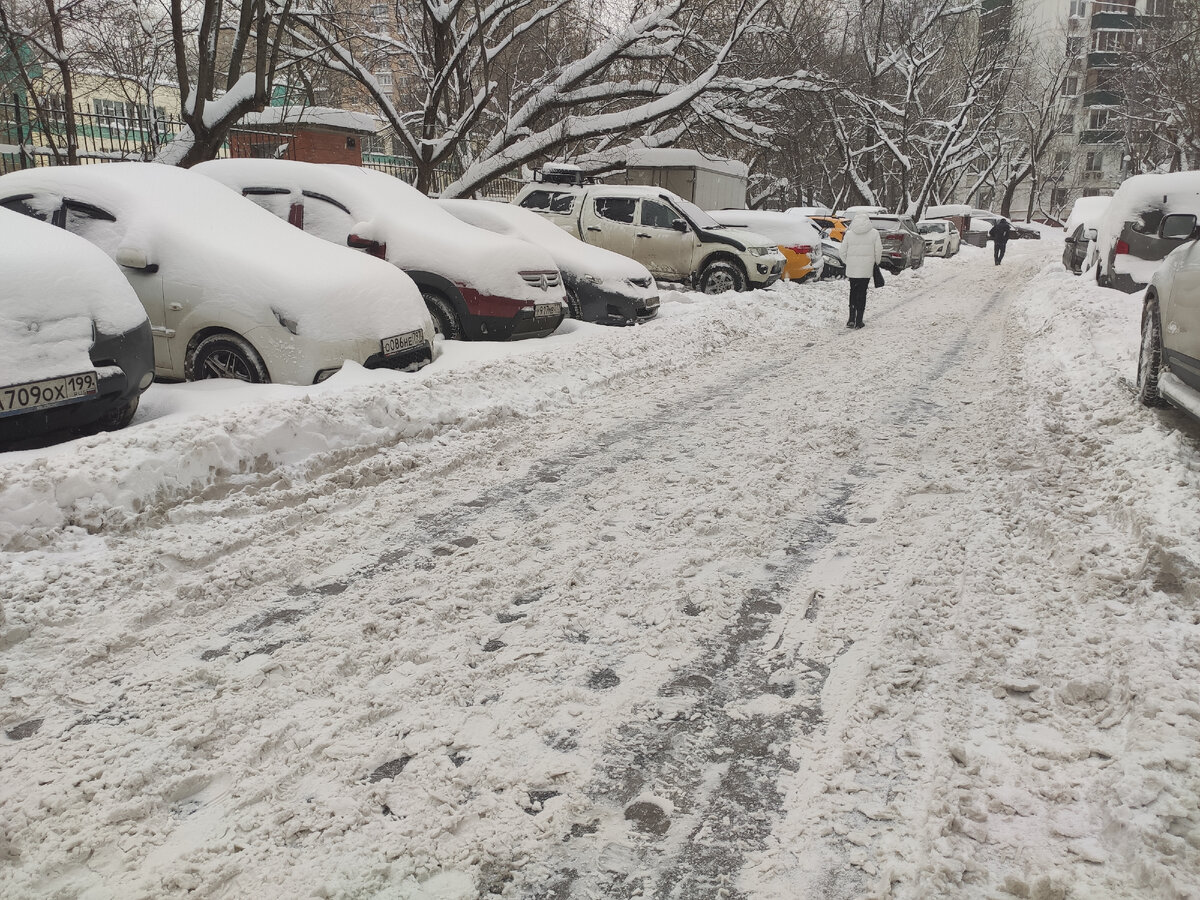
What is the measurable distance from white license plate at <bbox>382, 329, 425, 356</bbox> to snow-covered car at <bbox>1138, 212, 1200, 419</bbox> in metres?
5.58

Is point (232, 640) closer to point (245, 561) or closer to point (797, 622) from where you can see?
point (245, 561)

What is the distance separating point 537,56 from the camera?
81.6 feet

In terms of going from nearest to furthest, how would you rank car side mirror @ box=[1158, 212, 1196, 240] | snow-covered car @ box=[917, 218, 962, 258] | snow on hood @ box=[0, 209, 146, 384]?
snow on hood @ box=[0, 209, 146, 384] → car side mirror @ box=[1158, 212, 1196, 240] → snow-covered car @ box=[917, 218, 962, 258]

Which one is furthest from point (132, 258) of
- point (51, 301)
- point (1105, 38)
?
point (1105, 38)

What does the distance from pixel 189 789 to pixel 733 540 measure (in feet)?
8.50

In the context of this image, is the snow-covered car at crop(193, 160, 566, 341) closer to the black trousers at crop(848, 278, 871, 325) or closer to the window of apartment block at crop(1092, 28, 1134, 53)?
the black trousers at crop(848, 278, 871, 325)

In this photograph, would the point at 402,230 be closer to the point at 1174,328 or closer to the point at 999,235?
the point at 1174,328

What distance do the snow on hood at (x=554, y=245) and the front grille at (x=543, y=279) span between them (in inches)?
50.4

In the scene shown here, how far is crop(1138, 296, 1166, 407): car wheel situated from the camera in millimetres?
6172

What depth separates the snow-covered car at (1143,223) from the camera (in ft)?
38.4

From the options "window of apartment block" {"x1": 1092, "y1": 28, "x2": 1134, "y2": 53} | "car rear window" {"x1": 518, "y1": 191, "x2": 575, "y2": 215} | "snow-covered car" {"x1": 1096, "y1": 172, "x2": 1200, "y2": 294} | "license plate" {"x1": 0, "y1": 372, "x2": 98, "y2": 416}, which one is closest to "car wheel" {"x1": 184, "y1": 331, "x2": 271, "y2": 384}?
"license plate" {"x1": 0, "y1": 372, "x2": 98, "y2": 416}

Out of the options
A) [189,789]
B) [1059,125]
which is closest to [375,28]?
[189,789]

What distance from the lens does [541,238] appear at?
1154 cm

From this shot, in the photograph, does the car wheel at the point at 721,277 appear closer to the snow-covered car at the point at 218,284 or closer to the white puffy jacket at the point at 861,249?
the white puffy jacket at the point at 861,249
